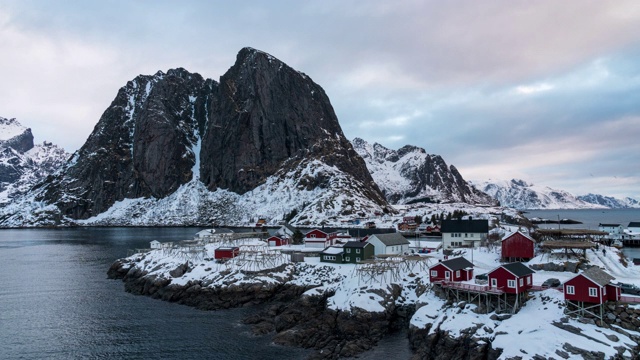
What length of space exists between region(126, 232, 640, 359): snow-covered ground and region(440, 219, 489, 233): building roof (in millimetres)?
6472

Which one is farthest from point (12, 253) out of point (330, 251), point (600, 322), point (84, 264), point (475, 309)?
point (600, 322)

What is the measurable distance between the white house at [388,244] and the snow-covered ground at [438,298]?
5.41 m

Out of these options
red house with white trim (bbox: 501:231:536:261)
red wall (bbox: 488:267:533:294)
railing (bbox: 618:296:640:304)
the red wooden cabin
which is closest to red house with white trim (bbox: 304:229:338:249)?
the red wooden cabin

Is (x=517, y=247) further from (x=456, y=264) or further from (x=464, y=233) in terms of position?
(x=464, y=233)

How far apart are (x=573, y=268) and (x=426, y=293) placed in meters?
17.1

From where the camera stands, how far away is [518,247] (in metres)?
58.4

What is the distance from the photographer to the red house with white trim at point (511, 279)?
4297 cm

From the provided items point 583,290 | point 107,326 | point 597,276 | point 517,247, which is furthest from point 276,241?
point 597,276

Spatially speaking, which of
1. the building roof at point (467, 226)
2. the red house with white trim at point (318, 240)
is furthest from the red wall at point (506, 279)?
the red house with white trim at point (318, 240)

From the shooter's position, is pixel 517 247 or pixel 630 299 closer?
pixel 630 299

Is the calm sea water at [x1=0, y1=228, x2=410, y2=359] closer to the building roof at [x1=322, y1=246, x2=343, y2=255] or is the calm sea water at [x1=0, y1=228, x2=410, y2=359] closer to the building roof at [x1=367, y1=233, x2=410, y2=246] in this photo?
the building roof at [x1=322, y1=246, x2=343, y2=255]

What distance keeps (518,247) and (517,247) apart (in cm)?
13

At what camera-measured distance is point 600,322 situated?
3684cm

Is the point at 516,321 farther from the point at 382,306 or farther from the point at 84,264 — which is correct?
the point at 84,264
